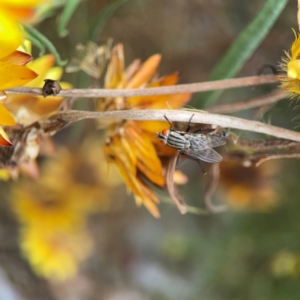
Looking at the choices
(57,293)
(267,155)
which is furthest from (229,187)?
(57,293)

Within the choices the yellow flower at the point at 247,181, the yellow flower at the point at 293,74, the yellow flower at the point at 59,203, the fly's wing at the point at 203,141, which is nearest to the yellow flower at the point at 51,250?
the yellow flower at the point at 59,203

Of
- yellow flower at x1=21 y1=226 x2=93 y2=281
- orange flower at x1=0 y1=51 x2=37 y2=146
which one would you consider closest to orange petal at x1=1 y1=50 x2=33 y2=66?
orange flower at x1=0 y1=51 x2=37 y2=146

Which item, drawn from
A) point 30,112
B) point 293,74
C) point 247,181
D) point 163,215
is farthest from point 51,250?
point 293,74

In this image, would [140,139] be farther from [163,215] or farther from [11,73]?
[163,215]

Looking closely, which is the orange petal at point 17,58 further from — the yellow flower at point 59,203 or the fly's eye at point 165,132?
the yellow flower at point 59,203

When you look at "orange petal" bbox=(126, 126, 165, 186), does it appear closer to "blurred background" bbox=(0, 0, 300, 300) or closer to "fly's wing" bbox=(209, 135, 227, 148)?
"fly's wing" bbox=(209, 135, 227, 148)
